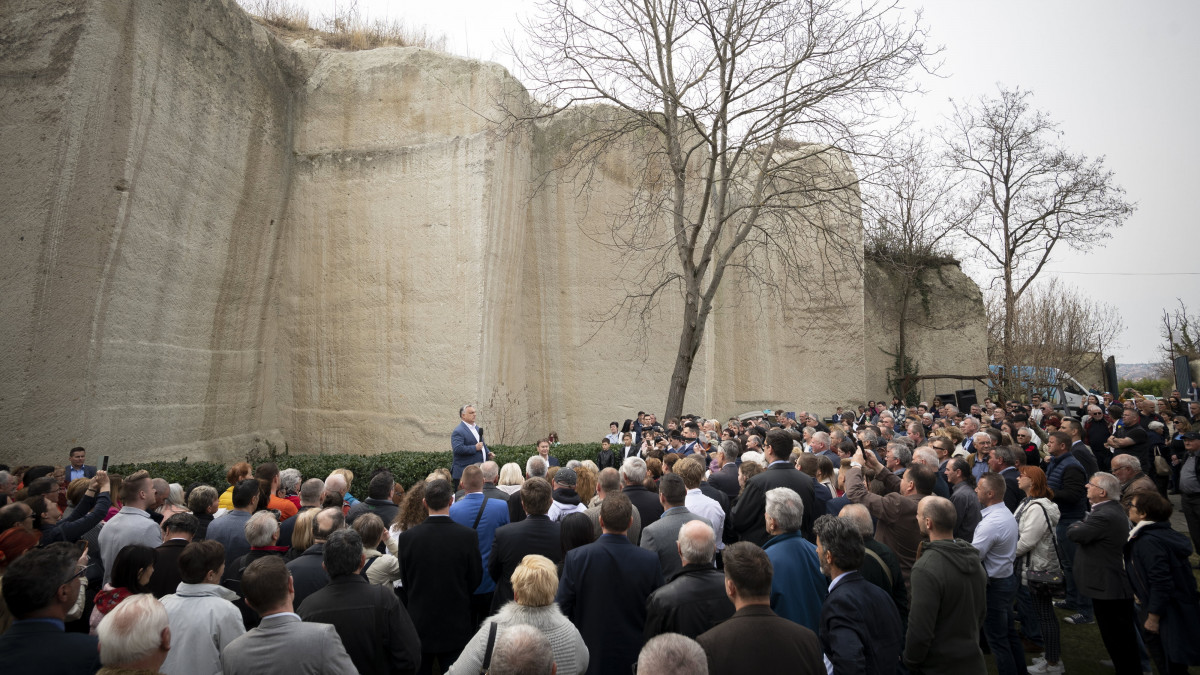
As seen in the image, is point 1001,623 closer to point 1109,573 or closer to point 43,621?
point 1109,573

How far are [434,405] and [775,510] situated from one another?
490 inches

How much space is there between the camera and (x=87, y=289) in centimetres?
1180

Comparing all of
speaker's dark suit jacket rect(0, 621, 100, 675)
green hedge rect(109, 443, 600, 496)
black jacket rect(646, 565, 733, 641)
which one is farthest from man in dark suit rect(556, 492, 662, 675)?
green hedge rect(109, 443, 600, 496)

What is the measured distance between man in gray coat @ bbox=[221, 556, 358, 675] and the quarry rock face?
10.1 meters

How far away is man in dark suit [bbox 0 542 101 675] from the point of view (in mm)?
3195

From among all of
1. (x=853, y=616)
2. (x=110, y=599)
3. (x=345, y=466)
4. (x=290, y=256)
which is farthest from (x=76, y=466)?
(x=853, y=616)

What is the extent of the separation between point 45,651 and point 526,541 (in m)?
2.73

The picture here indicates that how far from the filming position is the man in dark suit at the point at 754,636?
3.20 metres

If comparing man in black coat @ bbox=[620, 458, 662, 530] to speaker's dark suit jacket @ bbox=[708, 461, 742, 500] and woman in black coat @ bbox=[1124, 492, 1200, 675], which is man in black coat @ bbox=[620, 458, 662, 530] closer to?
speaker's dark suit jacket @ bbox=[708, 461, 742, 500]

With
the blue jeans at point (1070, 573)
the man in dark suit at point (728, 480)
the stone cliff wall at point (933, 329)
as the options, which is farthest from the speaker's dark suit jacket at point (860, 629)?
the stone cliff wall at point (933, 329)

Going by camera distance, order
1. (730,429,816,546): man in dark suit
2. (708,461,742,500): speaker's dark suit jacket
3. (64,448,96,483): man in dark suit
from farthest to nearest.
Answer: (64,448,96,483): man in dark suit → (708,461,742,500): speaker's dark suit jacket → (730,429,816,546): man in dark suit

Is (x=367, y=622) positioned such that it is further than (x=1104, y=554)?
No

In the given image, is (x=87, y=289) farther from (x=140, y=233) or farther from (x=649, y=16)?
(x=649, y=16)

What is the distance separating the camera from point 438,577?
495 centimetres
